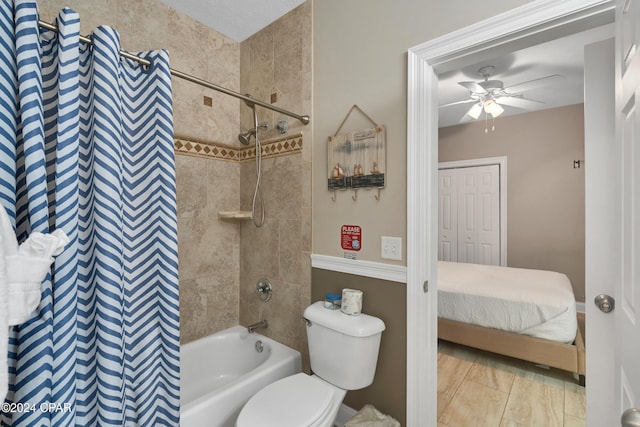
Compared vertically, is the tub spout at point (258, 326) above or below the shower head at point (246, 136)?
below

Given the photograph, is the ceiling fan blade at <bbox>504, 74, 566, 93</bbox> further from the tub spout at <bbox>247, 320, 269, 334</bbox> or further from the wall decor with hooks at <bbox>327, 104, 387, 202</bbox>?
the tub spout at <bbox>247, 320, 269, 334</bbox>

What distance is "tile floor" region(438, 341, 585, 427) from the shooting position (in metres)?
1.85

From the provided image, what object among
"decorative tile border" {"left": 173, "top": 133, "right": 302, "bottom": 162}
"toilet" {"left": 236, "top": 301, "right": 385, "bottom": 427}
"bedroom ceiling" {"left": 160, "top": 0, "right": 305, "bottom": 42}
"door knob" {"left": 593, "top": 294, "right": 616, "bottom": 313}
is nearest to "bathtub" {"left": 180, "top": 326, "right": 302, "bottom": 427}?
"toilet" {"left": 236, "top": 301, "right": 385, "bottom": 427}

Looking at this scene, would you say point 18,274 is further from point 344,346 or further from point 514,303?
point 514,303

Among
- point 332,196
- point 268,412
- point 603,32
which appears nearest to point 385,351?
point 268,412

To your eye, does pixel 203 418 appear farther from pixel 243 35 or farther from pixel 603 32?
pixel 603 32

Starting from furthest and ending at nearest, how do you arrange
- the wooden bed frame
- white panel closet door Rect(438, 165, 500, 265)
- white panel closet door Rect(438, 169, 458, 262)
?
white panel closet door Rect(438, 169, 458, 262) → white panel closet door Rect(438, 165, 500, 265) → the wooden bed frame

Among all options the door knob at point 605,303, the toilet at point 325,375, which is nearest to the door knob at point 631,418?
the door knob at point 605,303

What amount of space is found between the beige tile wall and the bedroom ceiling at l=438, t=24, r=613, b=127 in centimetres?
128

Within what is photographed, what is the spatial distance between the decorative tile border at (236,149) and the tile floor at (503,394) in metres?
2.01

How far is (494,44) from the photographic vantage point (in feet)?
3.96

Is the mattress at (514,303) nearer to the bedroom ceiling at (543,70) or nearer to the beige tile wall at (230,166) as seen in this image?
the beige tile wall at (230,166)

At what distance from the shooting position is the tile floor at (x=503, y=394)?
6.07 feet

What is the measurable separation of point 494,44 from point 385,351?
4.95 feet
